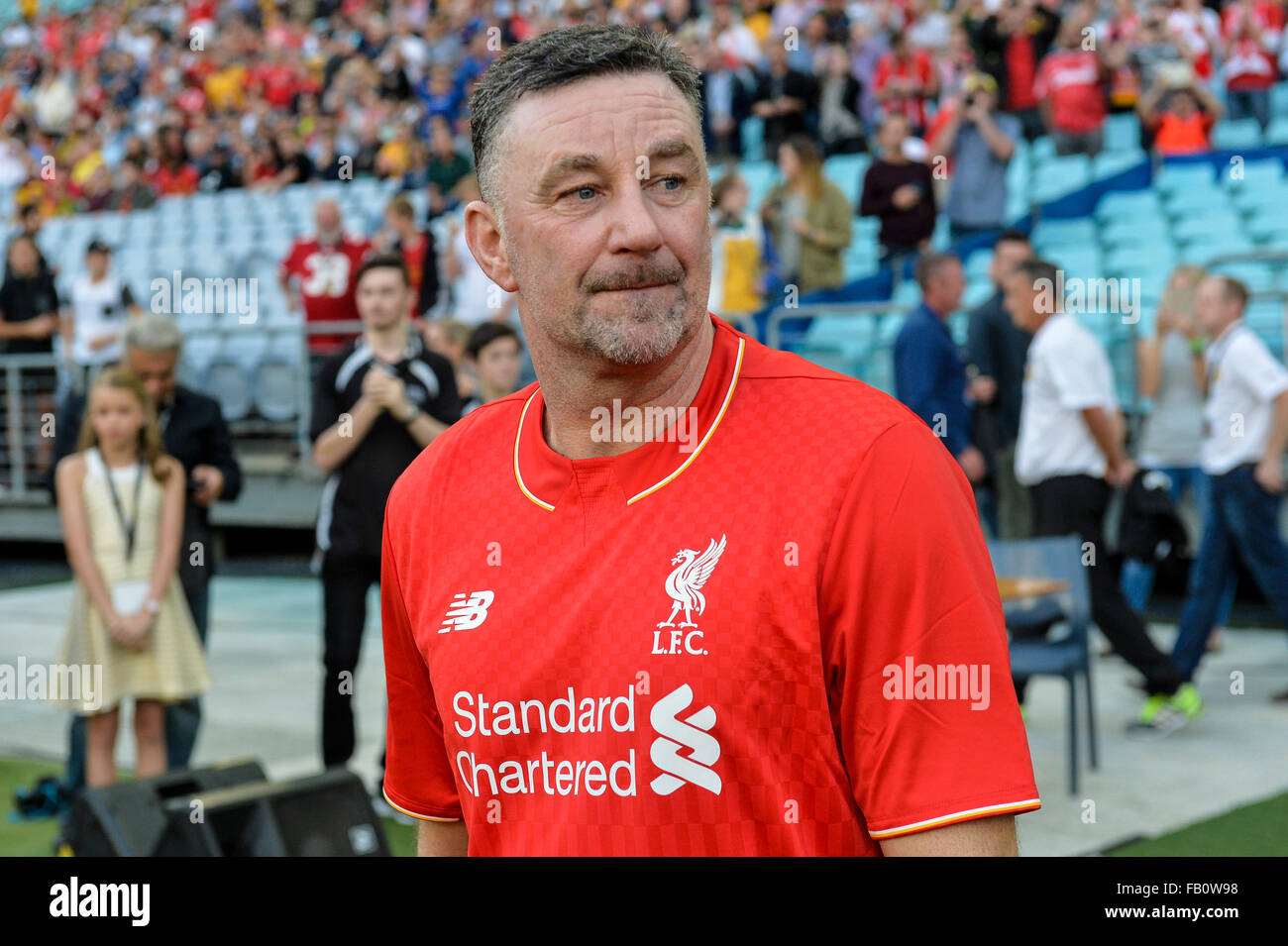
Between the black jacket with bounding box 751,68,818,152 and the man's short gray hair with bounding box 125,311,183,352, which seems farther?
the black jacket with bounding box 751,68,818,152

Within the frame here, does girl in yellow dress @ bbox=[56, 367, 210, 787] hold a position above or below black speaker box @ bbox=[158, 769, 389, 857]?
above

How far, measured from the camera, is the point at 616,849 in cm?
169

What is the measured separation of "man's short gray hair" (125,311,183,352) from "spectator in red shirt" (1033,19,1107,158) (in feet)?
28.0

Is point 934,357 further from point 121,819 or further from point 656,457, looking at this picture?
point 656,457

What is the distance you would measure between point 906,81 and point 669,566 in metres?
11.9

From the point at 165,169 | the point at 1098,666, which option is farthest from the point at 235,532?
the point at 1098,666

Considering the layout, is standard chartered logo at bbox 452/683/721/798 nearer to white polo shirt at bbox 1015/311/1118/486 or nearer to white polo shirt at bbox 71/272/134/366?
white polo shirt at bbox 1015/311/1118/486

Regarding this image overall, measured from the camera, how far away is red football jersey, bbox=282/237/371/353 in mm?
11008

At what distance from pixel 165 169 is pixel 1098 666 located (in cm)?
1444

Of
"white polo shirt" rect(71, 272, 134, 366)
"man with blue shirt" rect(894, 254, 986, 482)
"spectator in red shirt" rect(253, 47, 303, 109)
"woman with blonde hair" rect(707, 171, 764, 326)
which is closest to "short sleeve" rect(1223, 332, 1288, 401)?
"man with blue shirt" rect(894, 254, 986, 482)

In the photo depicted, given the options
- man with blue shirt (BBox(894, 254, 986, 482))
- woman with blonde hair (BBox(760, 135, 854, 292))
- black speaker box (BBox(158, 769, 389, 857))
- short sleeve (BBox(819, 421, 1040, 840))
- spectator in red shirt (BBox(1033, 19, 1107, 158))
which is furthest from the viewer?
spectator in red shirt (BBox(1033, 19, 1107, 158))

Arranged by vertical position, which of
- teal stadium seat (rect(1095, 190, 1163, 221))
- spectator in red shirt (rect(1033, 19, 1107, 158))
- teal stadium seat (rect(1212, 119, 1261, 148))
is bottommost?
teal stadium seat (rect(1095, 190, 1163, 221))

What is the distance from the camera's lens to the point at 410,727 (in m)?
2.06
